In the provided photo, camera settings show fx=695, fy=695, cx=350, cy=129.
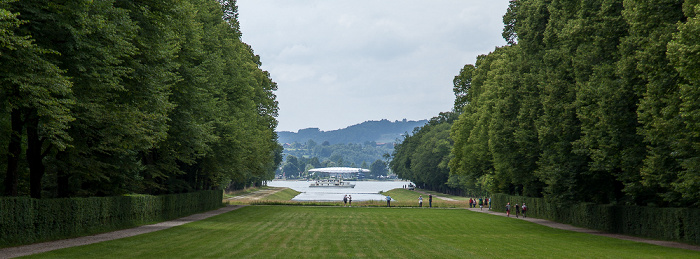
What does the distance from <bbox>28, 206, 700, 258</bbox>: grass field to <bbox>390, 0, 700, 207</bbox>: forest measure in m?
3.55

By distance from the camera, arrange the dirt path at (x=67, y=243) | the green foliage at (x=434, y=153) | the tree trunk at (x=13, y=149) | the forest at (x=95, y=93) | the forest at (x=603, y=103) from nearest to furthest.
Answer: the dirt path at (x=67, y=243) → the forest at (x=95, y=93) → the tree trunk at (x=13, y=149) → the forest at (x=603, y=103) → the green foliage at (x=434, y=153)

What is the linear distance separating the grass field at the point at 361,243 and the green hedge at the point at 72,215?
8.06 ft

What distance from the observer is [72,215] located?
100 ft

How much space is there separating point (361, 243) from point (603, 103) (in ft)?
45.9

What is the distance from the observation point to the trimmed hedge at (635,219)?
1209 inches

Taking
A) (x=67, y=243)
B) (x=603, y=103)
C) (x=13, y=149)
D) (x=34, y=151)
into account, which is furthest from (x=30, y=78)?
(x=603, y=103)

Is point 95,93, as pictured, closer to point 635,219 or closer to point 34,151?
point 34,151

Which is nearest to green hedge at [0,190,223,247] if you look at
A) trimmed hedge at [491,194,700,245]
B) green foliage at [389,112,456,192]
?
trimmed hedge at [491,194,700,245]

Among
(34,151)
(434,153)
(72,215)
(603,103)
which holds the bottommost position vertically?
(72,215)

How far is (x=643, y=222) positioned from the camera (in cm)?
3550

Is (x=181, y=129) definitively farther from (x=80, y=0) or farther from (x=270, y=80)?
(x=270, y=80)

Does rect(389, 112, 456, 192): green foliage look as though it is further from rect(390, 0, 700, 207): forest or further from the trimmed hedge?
the trimmed hedge

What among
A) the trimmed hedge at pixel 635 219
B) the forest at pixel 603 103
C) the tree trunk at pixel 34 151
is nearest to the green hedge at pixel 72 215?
the tree trunk at pixel 34 151

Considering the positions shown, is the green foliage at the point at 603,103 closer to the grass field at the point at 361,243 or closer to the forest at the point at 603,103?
the forest at the point at 603,103
